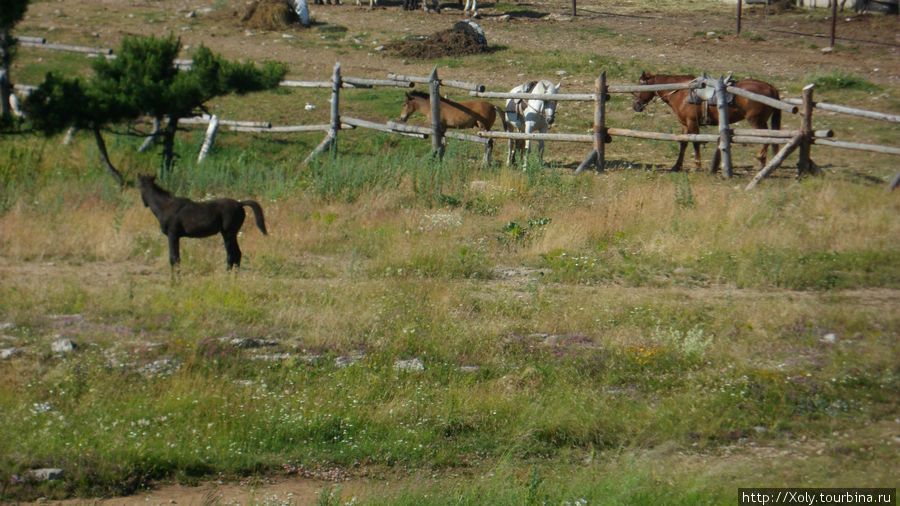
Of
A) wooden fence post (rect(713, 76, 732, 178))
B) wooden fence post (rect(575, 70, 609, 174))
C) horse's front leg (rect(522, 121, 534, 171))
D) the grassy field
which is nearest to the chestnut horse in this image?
the grassy field

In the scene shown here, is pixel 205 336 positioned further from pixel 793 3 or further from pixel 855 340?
pixel 793 3

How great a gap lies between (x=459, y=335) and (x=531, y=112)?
27.1ft

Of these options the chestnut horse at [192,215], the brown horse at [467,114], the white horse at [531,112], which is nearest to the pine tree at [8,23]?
the chestnut horse at [192,215]

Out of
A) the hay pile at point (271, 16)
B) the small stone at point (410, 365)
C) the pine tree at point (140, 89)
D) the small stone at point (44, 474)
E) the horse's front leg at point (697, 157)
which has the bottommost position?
the small stone at point (410, 365)

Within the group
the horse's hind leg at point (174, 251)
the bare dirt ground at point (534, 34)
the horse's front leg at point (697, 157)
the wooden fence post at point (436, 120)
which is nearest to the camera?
the horse's hind leg at point (174, 251)

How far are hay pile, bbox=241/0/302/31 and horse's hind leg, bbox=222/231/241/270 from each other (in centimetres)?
1836

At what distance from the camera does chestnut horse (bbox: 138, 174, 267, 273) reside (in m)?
8.80

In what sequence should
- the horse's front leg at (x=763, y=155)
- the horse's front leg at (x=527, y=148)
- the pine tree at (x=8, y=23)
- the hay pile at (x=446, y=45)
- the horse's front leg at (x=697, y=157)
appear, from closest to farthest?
the pine tree at (x=8, y=23) → the horse's front leg at (x=527, y=148) → the horse's front leg at (x=763, y=155) → the horse's front leg at (x=697, y=157) → the hay pile at (x=446, y=45)

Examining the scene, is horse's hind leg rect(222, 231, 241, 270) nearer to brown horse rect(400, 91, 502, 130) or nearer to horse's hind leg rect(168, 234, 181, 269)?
horse's hind leg rect(168, 234, 181, 269)

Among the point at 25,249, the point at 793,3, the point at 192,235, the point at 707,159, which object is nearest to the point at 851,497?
the point at 192,235

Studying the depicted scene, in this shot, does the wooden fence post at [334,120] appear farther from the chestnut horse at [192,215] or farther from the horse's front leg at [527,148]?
the chestnut horse at [192,215]

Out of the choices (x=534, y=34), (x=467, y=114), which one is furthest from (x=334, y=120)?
(x=534, y=34)

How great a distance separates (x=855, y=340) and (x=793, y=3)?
74.9 feet

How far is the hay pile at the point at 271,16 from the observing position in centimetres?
2625
